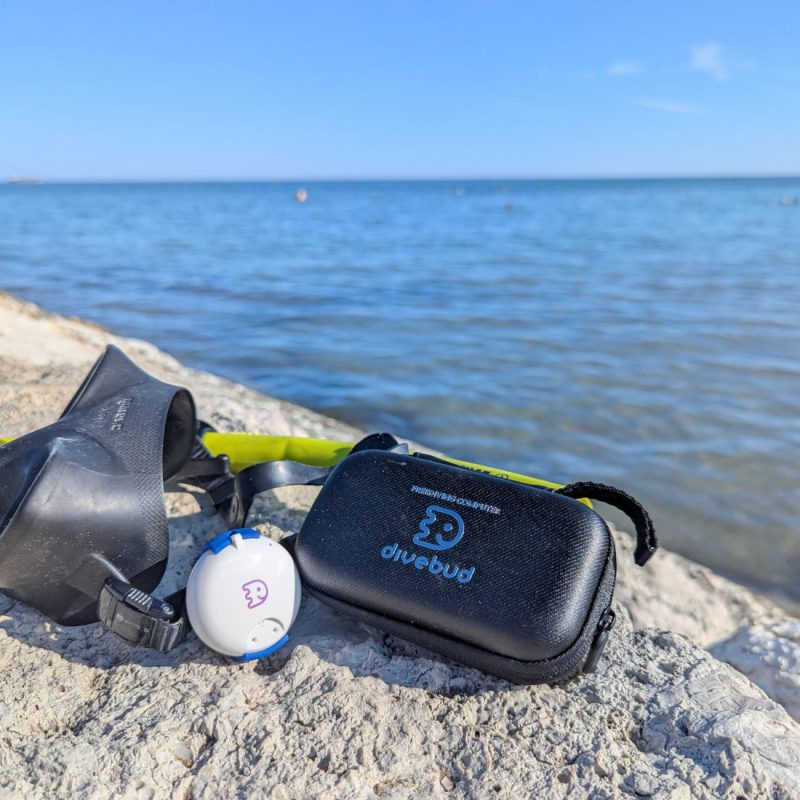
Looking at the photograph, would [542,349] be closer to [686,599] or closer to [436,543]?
[686,599]

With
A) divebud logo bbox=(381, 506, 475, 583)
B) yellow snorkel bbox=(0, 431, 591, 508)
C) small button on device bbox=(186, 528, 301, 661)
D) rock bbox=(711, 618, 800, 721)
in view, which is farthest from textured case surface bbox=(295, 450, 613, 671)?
rock bbox=(711, 618, 800, 721)

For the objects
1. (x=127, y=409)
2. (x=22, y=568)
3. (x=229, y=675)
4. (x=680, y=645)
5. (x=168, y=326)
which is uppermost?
(x=127, y=409)

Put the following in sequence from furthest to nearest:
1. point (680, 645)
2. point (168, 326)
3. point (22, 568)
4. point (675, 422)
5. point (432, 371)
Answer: point (168, 326), point (432, 371), point (675, 422), point (680, 645), point (22, 568)

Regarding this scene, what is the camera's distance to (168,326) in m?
8.79

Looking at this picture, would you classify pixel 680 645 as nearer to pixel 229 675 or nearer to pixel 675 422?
pixel 229 675

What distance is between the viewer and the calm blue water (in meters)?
4.47

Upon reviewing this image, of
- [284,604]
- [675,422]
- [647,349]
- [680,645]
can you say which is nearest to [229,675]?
[284,604]

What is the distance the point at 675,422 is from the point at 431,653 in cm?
380

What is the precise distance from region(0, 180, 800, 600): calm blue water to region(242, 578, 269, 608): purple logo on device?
2.58 meters

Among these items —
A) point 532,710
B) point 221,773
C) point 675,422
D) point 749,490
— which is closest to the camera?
point 221,773

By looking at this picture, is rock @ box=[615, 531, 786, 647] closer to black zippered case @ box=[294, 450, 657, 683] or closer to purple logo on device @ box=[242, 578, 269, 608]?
black zippered case @ box=[294, 450, 657, 683]

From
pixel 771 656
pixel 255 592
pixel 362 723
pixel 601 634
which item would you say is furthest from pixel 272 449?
pixel 771 656

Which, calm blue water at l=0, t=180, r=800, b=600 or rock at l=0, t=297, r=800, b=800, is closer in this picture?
rock at l=0, t=297, r=800, b=800

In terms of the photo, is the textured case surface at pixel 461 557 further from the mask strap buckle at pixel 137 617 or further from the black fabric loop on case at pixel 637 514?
the mask strap buckle at pixel 137 617
